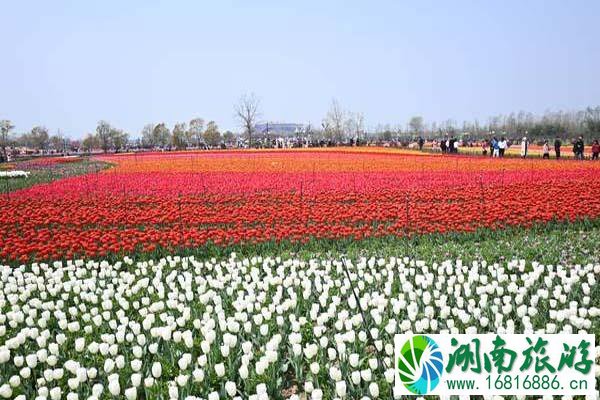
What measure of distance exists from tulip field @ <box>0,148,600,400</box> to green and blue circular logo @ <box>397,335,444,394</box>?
228 mm

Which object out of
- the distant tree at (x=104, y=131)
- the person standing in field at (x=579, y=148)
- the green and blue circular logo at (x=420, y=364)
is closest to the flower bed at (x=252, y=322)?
the green and blue circular logo at (x=420, y=364)

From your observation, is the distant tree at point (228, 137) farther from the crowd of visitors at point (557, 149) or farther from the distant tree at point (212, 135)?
the crowd of visitors at point (557, 149)

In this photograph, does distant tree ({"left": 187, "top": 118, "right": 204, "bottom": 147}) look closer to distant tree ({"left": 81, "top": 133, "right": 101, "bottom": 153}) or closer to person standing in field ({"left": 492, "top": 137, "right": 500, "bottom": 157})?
distant tree ({"left": 81, "top": 133, "right": 101, "bottom": 153})

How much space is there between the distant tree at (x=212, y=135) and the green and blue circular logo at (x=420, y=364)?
3400 inches

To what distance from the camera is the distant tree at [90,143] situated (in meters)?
86.8

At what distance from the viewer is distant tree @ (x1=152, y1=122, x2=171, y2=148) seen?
97500mm

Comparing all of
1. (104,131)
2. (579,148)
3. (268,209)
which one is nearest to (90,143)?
(104,131)

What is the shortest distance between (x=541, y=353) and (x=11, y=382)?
4131 millimetres

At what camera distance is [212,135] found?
91625mm

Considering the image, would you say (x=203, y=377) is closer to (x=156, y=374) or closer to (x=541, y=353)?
(x=156, y=374)

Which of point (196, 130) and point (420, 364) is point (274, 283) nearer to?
point (420, 364)

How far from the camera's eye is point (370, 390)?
3797 millimetres

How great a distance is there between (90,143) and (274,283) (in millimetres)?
87987

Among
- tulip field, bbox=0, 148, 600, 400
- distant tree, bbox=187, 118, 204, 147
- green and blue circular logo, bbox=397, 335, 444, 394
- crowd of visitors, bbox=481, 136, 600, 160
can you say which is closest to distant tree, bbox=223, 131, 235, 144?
distant tree, bbox=187, 118, 204, 147
